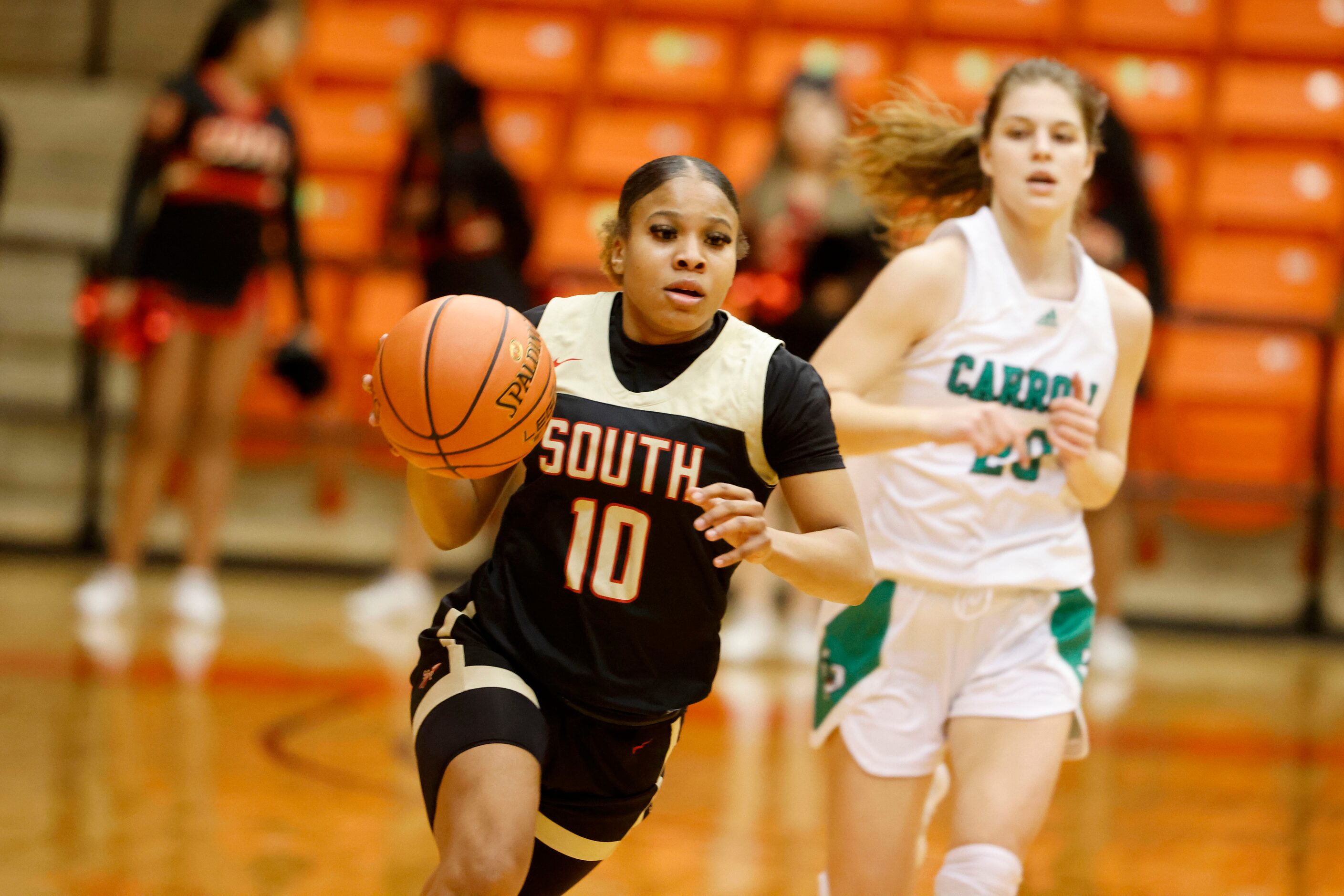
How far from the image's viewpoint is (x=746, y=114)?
8.45 meters

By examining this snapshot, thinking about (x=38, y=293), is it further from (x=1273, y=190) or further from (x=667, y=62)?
(x=1273, y=190)

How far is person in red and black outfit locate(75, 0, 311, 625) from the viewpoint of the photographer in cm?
595

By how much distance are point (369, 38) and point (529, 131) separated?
126cm

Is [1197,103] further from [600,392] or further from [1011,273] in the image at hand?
[600,392]

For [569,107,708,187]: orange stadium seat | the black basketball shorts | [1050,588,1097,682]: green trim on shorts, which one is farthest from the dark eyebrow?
[569,107,708,187]: orange stadium seat

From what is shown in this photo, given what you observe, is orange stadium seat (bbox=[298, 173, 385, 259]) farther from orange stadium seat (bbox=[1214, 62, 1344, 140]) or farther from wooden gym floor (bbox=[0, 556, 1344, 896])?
orange stadium seat (bbox=[1214, 62, 1344, 140])

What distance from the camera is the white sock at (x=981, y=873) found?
2.44 metres

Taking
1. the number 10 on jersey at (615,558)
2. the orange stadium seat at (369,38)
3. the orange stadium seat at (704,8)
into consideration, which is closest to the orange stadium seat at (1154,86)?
the orange stadium seat at (704,8)

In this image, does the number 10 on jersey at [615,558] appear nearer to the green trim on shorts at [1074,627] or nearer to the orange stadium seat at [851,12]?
the green trim on shorts at [1074,627]

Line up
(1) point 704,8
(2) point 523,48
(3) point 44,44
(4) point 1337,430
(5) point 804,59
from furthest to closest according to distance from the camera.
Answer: (3) point 44,44, (1) point 704,8, (2) point 523,48, (5) point 804,59, (4) point 1337,430

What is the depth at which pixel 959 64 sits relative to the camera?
27.7 ft

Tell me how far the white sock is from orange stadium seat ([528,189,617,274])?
5.38 metres

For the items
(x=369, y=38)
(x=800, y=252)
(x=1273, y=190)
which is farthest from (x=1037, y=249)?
(x=369, y=38)

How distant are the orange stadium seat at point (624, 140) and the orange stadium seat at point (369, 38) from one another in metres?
1.10
